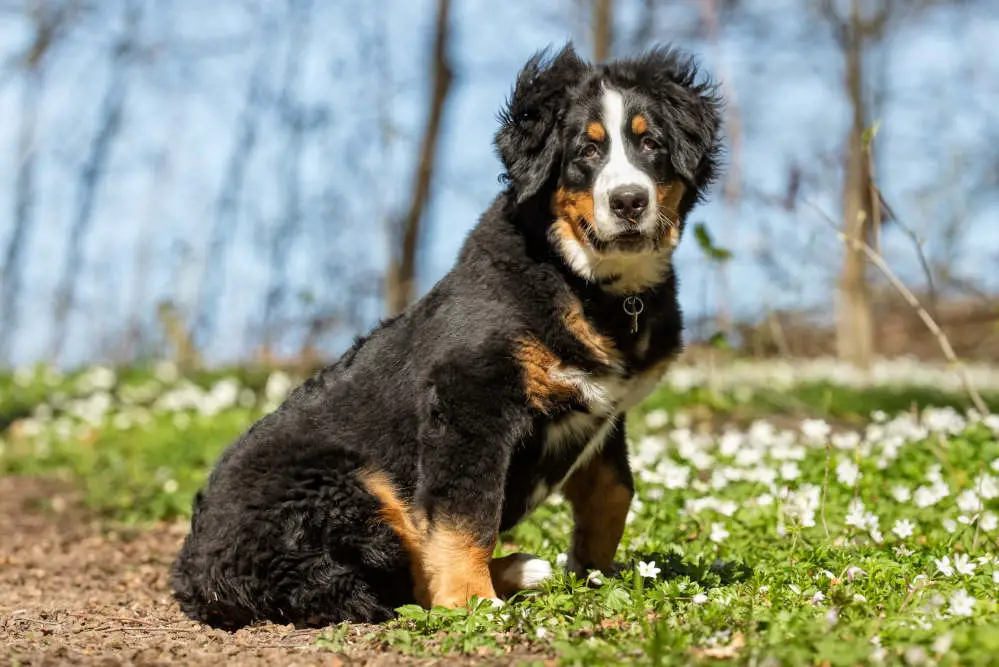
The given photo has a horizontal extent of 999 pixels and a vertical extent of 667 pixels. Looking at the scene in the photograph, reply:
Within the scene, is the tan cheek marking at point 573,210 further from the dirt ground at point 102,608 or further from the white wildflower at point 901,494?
the white wildflower at point 901,494

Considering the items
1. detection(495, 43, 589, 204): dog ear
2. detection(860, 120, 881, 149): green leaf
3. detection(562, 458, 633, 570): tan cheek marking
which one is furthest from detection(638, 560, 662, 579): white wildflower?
detection(860, 120, 881, 149): green leaf

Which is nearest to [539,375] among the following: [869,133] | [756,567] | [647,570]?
[647,570]

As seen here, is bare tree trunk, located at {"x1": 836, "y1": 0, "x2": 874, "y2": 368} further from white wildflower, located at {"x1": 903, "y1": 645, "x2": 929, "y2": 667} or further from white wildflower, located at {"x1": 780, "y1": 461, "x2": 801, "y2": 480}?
white wildflower, located at {"x1": 903, "y1": 645, "x2": 929, "y2": 667}

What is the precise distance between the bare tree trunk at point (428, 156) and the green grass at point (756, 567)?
760 cm

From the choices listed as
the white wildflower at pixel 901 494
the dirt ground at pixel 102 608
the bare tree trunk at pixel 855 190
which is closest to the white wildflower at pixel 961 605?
the dirt ground at pixel 102 608

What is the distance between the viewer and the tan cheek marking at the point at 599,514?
4613 millimetres

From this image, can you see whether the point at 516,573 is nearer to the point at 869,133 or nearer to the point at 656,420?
the point at 869,133

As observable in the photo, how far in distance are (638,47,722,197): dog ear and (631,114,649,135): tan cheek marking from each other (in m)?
0.16

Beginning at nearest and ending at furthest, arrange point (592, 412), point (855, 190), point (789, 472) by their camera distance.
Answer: point (592, 412) → point (789, 472) → point (855, 190)

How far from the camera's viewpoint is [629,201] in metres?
4.05

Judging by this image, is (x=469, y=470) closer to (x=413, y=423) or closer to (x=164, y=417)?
(x=413, y=423)

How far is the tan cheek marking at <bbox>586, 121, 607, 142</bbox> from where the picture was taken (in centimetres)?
427

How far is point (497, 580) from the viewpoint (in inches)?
173

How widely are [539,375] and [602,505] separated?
926 millimetres
